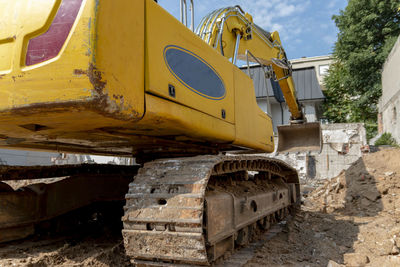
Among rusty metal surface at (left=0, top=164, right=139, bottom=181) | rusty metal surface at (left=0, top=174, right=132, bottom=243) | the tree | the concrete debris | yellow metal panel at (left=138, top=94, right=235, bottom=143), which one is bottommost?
the concrete debris

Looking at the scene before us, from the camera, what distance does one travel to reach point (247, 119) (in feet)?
12.6

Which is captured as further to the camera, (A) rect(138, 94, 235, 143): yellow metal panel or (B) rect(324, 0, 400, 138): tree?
(B) rect(324, 0, 400, 138): tree

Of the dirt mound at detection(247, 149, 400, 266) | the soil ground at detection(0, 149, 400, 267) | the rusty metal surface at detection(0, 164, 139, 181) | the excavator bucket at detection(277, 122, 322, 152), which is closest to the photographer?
the soil ground at detection(0, 149, 400, 267)

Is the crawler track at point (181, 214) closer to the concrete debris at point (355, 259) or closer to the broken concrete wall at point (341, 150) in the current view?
the concrete debris at point (355, 259)

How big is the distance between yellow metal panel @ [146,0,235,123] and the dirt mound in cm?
165

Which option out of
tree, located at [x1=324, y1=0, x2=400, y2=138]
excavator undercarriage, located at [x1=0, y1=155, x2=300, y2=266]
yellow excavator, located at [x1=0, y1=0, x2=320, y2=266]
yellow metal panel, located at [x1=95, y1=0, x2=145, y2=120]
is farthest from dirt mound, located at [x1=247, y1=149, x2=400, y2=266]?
tree, located at [x1=324, y1=0, x2=400, y2=138]

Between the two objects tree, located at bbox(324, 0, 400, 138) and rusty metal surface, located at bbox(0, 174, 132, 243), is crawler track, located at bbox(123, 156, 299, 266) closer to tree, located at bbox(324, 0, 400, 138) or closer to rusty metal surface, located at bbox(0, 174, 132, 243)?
rusty metal surface, located at bbox(0, 174, 132, 243)

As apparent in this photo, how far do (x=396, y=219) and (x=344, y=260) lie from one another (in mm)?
2614

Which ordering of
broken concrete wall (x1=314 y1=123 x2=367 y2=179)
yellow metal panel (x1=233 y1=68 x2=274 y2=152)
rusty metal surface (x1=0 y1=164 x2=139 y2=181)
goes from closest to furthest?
1. yellow metal panel (x1=233 y1=68 x2=274 y2=152)
2. rusty metal surface (x1=0 y1=164 x2=139 y2=181)
3. broken concrete wall (x1=314 y1=123 x2=367 y2=179)

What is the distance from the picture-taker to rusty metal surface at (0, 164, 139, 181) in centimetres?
392

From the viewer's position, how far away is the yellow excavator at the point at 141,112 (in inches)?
77.5

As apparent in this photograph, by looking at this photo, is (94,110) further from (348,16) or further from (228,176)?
(348,16)

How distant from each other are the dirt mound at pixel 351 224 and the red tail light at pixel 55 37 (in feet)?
8.40

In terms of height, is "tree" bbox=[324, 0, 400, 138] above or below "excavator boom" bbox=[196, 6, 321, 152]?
above
